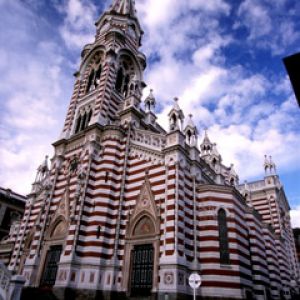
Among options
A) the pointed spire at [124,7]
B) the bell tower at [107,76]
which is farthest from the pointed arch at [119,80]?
the pointed spire at [124,7]

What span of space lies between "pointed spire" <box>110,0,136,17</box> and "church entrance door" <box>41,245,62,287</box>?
2929 cm

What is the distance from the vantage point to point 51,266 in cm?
2016

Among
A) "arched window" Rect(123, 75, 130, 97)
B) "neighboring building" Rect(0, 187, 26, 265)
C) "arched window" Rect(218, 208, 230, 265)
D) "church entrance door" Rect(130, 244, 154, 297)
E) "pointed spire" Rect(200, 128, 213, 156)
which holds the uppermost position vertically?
"arched window" Rect(123, 75, 130, 97)

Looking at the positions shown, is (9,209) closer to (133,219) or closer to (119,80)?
(119,80)

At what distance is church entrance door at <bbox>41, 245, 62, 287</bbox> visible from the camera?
64.1 feet

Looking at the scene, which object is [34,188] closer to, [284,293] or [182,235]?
[182,235]

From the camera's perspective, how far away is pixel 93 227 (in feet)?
61.4

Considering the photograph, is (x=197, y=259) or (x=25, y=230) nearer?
(x=197, y=259)

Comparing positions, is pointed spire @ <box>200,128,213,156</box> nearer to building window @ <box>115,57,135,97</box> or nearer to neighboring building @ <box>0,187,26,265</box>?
building window @ <box>115,57,135,97</box>

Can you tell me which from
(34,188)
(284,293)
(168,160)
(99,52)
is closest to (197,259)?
(168,160)

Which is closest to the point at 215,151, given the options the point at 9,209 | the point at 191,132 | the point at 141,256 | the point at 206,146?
the point at 206,146

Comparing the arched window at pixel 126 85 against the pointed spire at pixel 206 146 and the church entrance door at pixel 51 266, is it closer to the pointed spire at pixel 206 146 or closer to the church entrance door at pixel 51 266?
the pointed spire at pixel 206 146

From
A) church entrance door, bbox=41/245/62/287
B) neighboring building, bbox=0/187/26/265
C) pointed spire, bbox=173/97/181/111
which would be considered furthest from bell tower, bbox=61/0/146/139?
neighboring building, bbox=0/187/26/265

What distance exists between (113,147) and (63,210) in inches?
249
